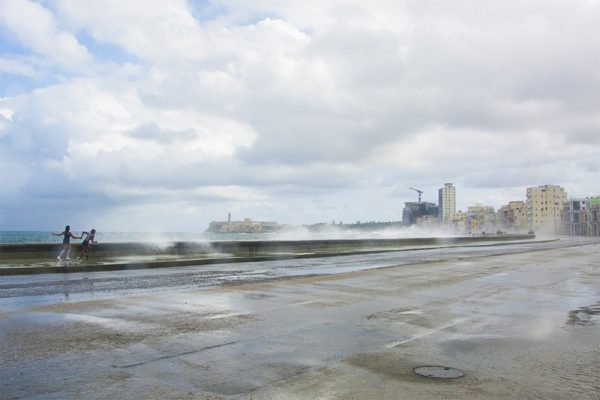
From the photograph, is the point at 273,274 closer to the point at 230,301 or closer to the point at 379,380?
the point at 230,301

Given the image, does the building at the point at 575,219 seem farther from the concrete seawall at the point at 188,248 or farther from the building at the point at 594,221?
the concrete seawall at the point at 188,248

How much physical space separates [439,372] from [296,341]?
7.60 feet

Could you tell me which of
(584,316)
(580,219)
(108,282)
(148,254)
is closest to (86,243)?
(148,254)

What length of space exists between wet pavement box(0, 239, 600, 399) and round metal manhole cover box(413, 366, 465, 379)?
3.9 inches

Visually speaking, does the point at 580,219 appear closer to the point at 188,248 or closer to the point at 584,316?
the point at 188,248

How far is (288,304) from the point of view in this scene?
1161cm

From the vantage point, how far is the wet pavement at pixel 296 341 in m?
5.70

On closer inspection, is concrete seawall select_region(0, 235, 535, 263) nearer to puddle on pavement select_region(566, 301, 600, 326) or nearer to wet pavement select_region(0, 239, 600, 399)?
wet pavement select_region(0, 239, 600, 399)

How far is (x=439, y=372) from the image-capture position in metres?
6.28

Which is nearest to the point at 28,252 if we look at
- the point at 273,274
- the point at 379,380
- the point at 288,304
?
the point at 273,274

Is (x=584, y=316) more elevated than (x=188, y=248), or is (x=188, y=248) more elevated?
(x=188, y=248)

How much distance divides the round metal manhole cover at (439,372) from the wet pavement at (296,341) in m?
0.10

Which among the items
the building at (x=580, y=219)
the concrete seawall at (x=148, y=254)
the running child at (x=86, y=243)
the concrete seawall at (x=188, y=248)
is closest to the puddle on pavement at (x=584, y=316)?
the concrete seawall at (x=148, y=254)

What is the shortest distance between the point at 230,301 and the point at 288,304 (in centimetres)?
139
